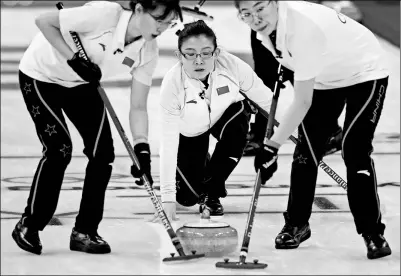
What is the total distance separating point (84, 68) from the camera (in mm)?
5023

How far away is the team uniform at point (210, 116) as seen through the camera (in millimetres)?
5754

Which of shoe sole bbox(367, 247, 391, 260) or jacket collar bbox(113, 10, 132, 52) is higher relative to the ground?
jacket collar bbox(113, 10, 132, 52)

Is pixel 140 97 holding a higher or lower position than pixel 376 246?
higher

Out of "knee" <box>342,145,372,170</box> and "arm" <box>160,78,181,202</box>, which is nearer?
"knee" <box>342,145,372,170</box>

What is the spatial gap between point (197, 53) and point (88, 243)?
0.96 metres

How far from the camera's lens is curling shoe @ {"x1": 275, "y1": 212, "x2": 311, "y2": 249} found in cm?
533

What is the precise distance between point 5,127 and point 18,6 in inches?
270

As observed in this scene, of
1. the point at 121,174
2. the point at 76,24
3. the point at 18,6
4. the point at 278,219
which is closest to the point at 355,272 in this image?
the point at 278,219

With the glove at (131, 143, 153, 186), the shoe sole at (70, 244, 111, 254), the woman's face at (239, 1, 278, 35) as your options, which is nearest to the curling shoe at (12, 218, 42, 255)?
the shoe sole at (70, 244, 111, 254)

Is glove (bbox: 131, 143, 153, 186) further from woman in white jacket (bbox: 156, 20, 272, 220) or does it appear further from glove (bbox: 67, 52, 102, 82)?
glove (bbox: 67, 52, 102, 82)

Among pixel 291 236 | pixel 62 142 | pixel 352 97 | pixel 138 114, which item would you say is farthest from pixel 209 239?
pixel 352 97

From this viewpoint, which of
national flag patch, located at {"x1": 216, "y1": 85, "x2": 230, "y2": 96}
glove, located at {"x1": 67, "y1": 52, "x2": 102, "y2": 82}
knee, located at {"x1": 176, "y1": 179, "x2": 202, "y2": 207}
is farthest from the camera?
knee, located at {"x1": 176, "y1": 179, "x2": 202, "y2": 207}

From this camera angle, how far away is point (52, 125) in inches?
203

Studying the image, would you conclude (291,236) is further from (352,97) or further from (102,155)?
(102,155)
